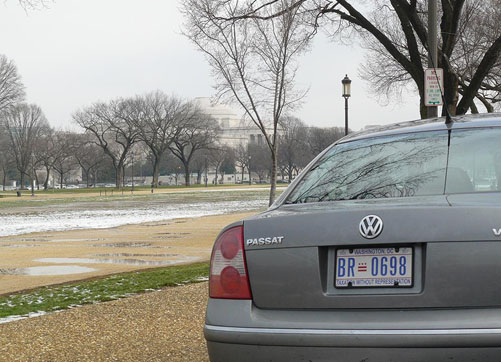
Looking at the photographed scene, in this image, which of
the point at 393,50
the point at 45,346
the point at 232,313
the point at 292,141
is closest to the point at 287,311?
the point at 232,313

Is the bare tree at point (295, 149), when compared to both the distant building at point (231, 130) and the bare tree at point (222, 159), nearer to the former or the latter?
the bare tree at point (222, 159)

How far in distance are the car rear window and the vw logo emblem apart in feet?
1.50

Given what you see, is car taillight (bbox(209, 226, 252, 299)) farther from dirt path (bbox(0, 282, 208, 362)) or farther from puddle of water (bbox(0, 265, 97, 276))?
puddle of water (bbox(0, 265, 97, 276))

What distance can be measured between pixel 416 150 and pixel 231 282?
1.30m

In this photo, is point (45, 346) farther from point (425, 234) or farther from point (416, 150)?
point (425, 234)

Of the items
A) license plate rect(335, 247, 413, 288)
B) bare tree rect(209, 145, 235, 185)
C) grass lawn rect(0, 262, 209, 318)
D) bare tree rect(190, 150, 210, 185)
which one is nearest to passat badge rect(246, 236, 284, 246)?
license plate rect(335, 247, 413, 288)

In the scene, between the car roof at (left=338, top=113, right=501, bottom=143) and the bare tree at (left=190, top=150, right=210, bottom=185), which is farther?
the bare tree at (left=190, top=150, right=210, bottom=185)

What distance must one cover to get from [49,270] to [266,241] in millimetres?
10334

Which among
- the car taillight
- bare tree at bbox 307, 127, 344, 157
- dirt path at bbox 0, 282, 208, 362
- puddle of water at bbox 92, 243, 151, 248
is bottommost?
puddle of water at bbox 92, 243, 151, 248

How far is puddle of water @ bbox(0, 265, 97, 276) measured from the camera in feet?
42.3

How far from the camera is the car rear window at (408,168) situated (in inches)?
154

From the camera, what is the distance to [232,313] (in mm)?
3678

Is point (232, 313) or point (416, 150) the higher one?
point (416, 150)

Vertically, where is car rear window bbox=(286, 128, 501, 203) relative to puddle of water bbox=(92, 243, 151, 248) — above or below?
above
